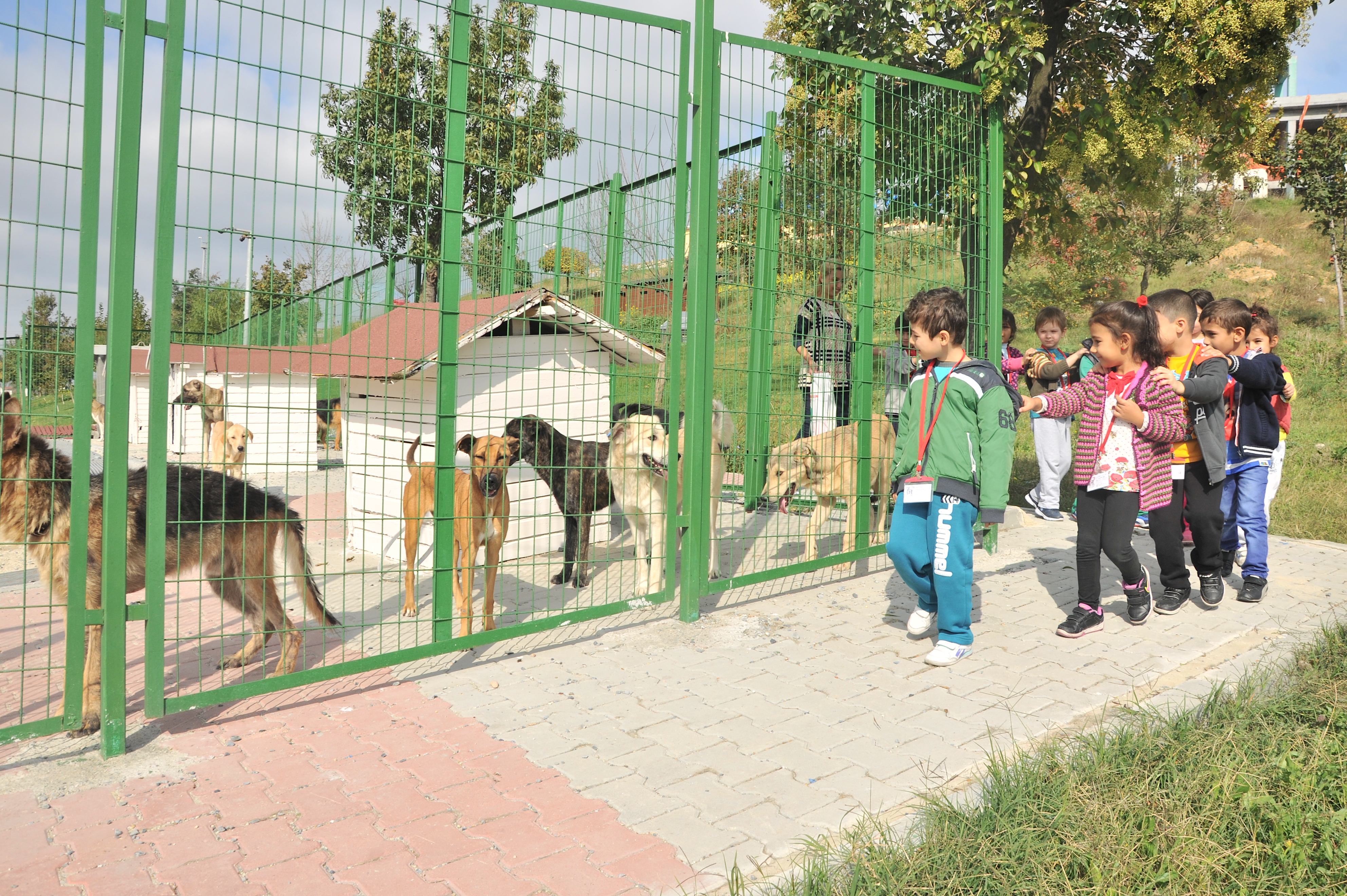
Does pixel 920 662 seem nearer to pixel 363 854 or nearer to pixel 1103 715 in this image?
pixel 1103 715

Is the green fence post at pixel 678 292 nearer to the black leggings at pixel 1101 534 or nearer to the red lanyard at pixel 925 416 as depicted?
the red lanyard at pixel 925 416

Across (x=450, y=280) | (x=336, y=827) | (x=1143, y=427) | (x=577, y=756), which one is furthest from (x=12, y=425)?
(x=1143, y=427)

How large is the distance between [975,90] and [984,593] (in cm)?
384

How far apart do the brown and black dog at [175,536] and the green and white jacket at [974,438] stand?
3.16m

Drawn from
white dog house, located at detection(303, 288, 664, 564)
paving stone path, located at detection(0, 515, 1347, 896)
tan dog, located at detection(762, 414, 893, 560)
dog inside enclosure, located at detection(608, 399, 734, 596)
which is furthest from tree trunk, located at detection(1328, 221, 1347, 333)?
white dog house, located at detection(303, 288, 664, 564)

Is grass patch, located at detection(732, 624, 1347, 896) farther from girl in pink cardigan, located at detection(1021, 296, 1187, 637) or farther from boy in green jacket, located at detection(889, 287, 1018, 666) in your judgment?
girl in pink cardigan, located at detection(1021, 296, 1187, 637)

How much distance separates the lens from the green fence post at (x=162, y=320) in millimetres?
3283

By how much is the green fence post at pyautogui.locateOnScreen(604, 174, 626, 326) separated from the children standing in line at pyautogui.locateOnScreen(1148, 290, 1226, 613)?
3.11 meters

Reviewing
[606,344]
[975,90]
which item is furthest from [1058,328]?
[606,344]

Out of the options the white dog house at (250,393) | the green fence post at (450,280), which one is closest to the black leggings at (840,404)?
the green fence post at (450,280)

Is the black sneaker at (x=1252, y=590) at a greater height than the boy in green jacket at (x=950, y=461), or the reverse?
the boy in green jacket at (x=950, y=461)

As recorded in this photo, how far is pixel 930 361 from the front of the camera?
468cm

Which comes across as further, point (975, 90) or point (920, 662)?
point (975, 90)

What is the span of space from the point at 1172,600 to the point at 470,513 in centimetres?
421
